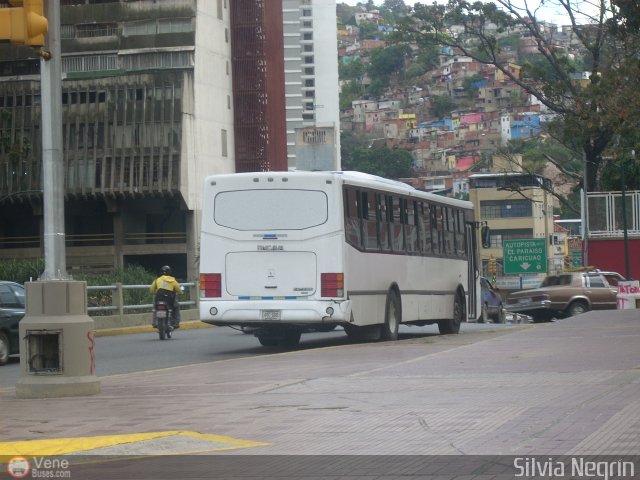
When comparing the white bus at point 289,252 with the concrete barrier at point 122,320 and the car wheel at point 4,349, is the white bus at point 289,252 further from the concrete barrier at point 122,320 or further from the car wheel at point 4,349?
the concrete barrier at point 122,320

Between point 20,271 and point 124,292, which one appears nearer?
point 124,292

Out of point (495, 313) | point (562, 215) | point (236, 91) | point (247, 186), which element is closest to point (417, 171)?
point (562, 215)

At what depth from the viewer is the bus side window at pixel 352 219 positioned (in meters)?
20.3

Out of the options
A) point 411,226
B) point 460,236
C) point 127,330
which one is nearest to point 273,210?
point 411,226

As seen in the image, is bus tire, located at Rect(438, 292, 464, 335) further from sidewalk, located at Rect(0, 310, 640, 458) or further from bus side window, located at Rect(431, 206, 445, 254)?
sidewalk, located at Rect(0, 310, 640, 458)

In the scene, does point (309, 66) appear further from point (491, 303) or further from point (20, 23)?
point (20, 23)

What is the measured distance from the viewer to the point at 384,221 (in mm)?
22531

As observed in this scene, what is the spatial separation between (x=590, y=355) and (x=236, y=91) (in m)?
71.6

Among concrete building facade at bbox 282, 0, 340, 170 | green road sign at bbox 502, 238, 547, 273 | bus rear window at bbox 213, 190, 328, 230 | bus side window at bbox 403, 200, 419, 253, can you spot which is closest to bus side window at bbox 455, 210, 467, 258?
bus side window at bbox 403, 200, 419, 253

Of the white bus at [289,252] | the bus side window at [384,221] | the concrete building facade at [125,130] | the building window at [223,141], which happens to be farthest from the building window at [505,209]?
the white bus at [289,252]

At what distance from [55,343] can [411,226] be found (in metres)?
12.5

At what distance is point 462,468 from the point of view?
7.81 meters

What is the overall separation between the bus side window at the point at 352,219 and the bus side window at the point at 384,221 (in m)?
1.40

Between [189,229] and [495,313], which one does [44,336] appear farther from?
[189,229]
